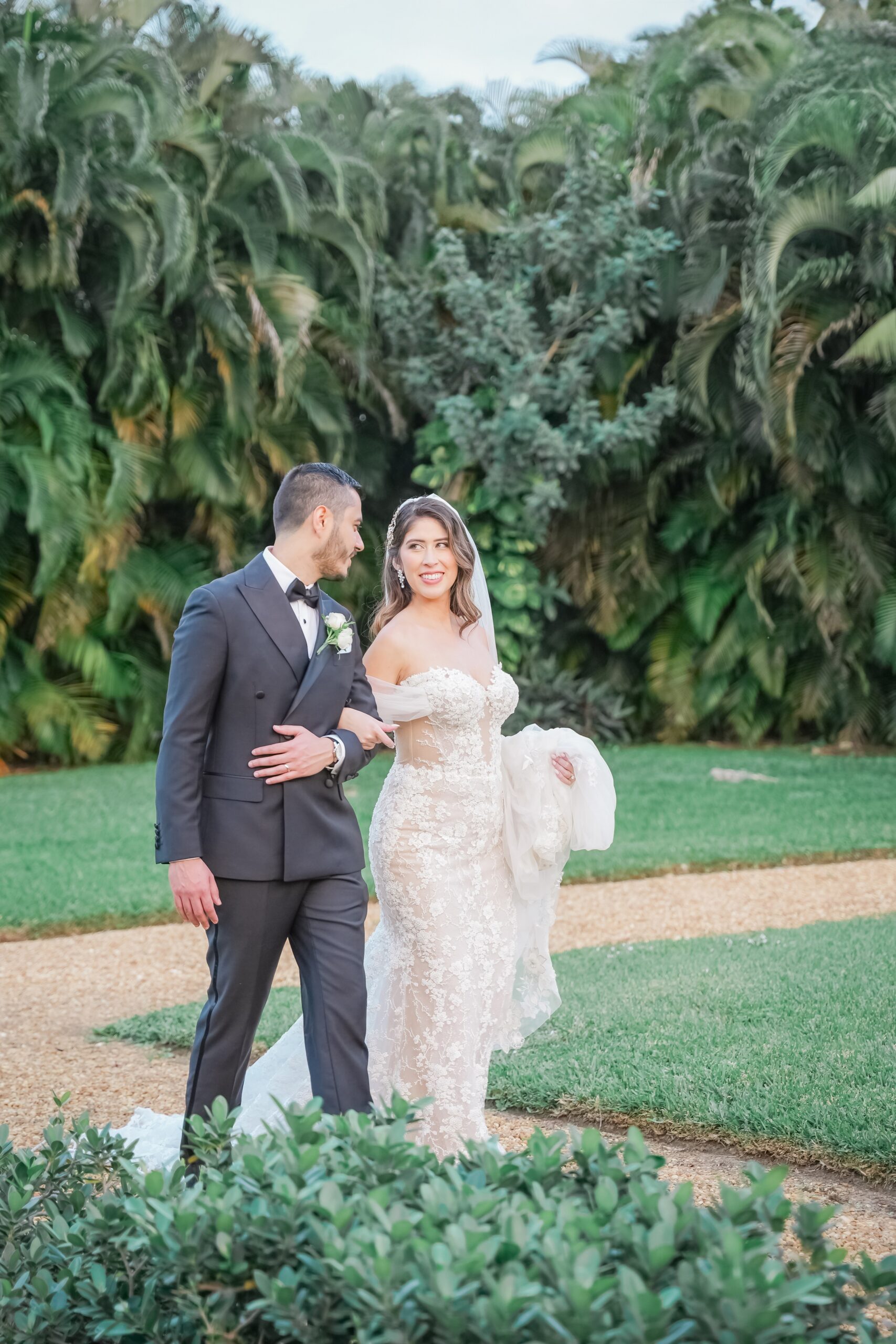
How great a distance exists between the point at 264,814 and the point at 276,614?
543 mm

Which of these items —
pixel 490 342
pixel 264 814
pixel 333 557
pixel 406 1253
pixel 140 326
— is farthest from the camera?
pixel 490 342

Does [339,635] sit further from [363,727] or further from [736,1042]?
[736,1042]

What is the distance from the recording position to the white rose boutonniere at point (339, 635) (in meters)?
3.66

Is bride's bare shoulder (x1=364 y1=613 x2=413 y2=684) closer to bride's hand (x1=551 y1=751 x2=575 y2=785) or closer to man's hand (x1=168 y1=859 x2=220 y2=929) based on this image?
bride's hand (x1=551 y1=751 x2=575 y2=785)

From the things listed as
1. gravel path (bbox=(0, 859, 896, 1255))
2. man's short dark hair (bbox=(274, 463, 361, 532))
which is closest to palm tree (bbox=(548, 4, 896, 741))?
gravel path (bbox=(0, 859, 896, 1255))

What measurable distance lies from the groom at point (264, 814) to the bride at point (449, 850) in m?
0.45

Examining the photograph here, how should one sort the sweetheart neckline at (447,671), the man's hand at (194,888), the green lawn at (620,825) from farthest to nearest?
the green lawn at (620,825), the sweetheart neckline at (447,671), the man's hand at (194,888)

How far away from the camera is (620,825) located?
1037 cm

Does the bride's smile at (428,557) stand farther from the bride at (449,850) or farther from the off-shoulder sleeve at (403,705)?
the off-shoulder sleeve at (403,705)

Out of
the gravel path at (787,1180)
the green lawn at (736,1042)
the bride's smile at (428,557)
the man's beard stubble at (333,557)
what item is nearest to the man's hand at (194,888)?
the man's beard stubble at (333,557)

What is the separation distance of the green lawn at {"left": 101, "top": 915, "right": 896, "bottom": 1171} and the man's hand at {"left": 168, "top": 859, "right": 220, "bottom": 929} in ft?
6.04

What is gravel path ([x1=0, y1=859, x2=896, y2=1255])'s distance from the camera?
4.16 meters

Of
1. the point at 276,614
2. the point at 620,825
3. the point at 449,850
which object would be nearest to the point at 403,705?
the point at 449,850

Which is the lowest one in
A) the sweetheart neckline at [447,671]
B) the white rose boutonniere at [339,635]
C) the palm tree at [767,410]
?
the sweetheart neckline at [447,671]
